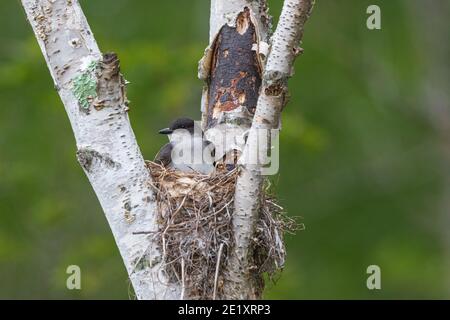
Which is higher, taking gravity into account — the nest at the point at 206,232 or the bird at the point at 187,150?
the bird at the point at 187,150

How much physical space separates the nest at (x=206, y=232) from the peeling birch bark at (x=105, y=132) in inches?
4.8

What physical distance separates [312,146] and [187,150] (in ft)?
14.8

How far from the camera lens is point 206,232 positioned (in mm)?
5699

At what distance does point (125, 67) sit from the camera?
1157 centimetres

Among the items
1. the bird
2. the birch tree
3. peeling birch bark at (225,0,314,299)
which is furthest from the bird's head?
peeling birch bark at (225,0,314,299)

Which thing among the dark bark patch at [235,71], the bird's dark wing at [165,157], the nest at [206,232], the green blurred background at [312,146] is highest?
the green blurred background at [312,146]

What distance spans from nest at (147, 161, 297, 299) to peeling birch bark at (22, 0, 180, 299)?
0.12 m

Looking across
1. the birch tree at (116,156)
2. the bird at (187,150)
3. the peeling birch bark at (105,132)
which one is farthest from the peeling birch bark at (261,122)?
the bird at (187,150)

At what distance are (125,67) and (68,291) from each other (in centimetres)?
289

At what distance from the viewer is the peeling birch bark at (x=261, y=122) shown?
16.7 ft

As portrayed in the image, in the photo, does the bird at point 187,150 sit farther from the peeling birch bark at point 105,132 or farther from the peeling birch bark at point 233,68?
the peeling birch bark at point 105,132

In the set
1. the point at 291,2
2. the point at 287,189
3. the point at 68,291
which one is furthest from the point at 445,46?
the point at 291,2

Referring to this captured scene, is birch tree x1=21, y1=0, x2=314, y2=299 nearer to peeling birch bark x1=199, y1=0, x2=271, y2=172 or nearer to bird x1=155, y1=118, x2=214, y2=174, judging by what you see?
peeling birch bark x1=199, y1=0, x2=271, y2=172

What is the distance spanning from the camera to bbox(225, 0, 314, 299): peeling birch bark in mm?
5078
